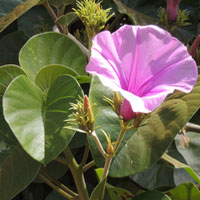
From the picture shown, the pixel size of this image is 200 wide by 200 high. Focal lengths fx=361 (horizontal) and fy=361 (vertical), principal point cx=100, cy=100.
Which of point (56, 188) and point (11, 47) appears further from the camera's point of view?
point (11, 47)

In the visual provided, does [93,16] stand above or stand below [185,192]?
above

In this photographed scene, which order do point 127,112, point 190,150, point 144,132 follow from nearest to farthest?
point 127,112 < point 144,132 < point 190,150

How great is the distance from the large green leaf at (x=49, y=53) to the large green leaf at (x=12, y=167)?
0.36ft

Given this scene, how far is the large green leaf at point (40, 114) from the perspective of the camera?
514 mm

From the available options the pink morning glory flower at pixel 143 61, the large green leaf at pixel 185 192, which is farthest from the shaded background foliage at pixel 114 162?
the pink morning glory flower at pixel 143 61

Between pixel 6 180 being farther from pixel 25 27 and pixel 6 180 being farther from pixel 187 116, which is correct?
pixel 25 27

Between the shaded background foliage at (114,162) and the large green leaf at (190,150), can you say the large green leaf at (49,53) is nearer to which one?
the shaded background foliage at (114,162)

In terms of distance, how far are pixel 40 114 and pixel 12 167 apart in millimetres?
104

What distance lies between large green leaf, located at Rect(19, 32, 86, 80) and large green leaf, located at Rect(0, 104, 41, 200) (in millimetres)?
110

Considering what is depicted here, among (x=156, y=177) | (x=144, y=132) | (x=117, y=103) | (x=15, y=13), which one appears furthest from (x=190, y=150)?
(x=15, y=13)

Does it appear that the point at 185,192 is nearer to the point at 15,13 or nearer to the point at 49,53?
the point at 49,53

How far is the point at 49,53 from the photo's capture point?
0.66 metres

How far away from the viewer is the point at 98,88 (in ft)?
2.03

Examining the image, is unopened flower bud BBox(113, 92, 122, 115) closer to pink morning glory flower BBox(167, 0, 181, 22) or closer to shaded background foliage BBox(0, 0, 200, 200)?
shaded background foliage BBox(0, 0, 200, 200)
